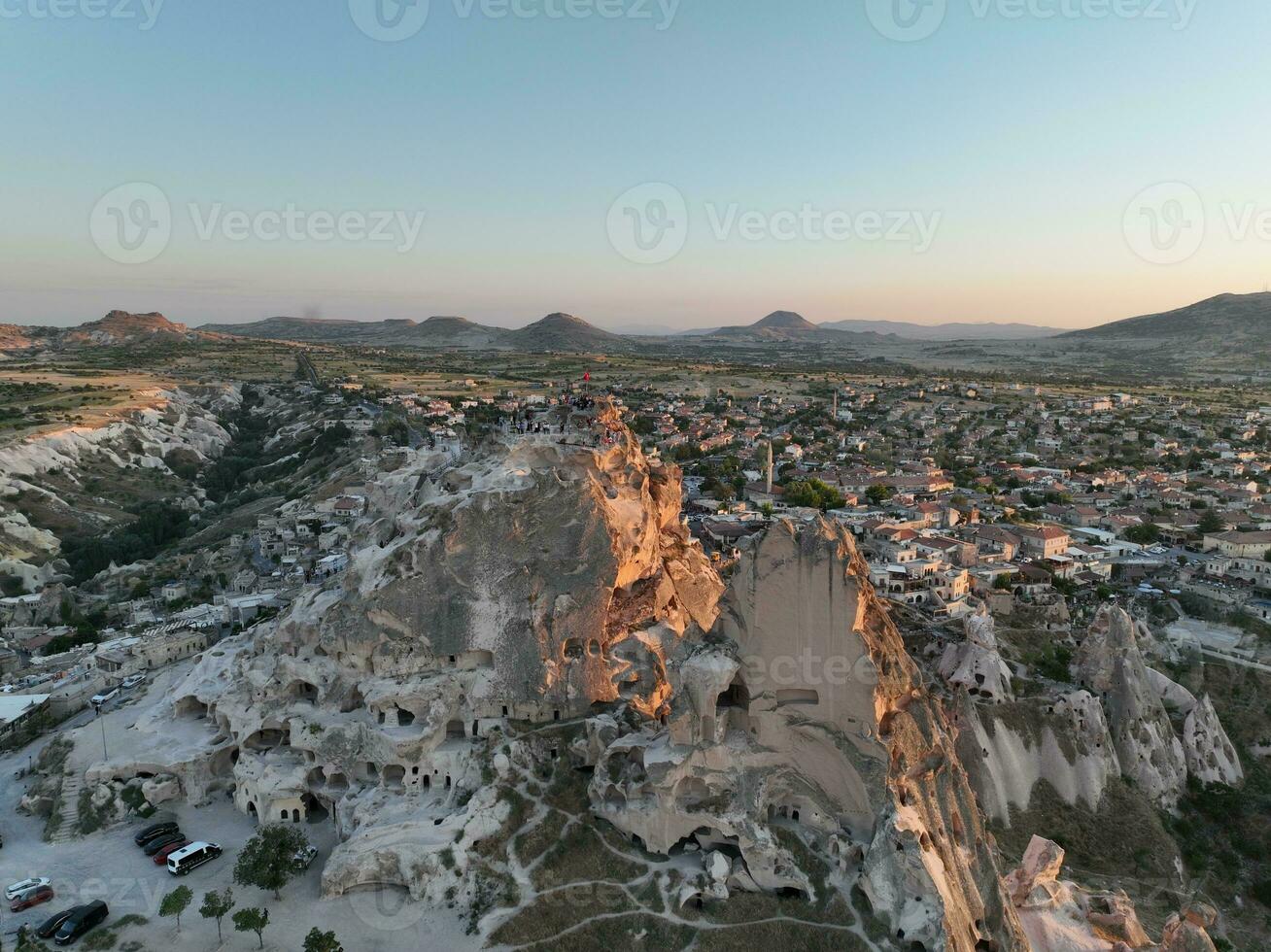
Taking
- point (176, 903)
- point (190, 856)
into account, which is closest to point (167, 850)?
point (190, 856)

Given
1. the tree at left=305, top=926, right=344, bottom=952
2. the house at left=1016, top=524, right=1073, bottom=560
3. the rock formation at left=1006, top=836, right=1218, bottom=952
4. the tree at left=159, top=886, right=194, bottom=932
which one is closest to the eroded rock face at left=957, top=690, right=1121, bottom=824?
the rock formation at left=1006, top=836, right=1218, bottom=952

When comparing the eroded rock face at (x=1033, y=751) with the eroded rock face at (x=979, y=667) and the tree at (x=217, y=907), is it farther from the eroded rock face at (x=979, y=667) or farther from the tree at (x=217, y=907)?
the tree at (x=217, y=907)

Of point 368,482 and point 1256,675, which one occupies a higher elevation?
point 368,482

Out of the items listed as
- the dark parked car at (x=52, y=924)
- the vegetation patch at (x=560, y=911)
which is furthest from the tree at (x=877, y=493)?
the dark parked car at (x=52, y=924)

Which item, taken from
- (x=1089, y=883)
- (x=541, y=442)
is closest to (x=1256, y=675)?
(x=1089, y=883)

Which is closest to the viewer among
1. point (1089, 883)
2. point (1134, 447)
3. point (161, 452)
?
point (1089, 883)

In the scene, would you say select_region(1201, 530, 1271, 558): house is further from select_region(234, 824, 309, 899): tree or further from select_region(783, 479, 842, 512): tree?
select_region(234, 824, 309, 899): tree

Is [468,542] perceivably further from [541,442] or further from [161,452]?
[161,452]
